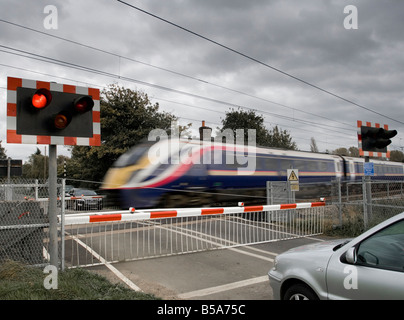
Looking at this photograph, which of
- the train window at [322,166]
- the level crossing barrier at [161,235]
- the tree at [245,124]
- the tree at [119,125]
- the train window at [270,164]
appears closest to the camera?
the level crossing barrier at [161,235]

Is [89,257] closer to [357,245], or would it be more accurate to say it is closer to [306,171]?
[357,245]

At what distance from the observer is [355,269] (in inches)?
112

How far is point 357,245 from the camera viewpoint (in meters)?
2.97

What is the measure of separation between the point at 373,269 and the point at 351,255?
0.64 feet

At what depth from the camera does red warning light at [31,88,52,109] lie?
4.46 m

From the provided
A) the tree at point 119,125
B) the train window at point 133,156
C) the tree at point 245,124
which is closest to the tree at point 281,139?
the tree at point 245,124

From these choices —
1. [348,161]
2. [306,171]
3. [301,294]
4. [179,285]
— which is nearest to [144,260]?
[179,285]

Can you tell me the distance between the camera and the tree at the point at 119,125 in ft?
85.4

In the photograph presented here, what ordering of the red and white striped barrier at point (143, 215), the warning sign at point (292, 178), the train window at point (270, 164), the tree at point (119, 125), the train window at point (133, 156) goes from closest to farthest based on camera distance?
the red and white striped barrier at point (143, 215)
the warning sign at point (292, 178)
the train window at point (133, 156)
the train window at point (270, 164)
the tree at point (119, 125)

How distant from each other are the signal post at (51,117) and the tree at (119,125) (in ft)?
69.5

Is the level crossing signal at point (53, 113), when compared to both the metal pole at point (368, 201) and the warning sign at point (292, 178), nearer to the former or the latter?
the metal pole at point (368, 201)

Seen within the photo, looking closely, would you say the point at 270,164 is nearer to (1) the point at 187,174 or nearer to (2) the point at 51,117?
(1) the point at 187,174

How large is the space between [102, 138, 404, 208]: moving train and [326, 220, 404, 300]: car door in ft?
23.6
